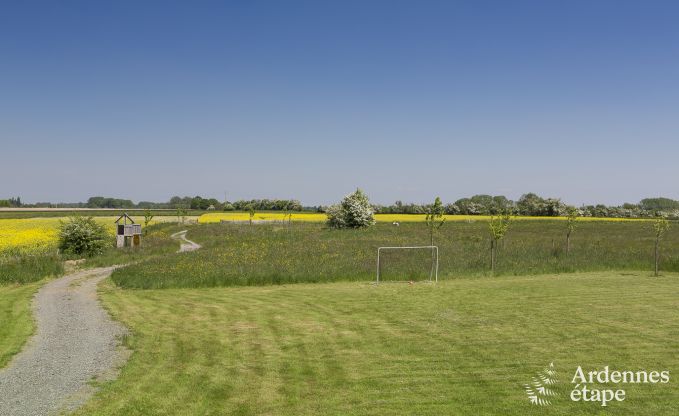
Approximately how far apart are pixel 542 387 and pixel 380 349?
14.8 ft

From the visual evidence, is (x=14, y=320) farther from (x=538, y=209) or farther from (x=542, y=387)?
(x=538, y=209)

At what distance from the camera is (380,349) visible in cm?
1330

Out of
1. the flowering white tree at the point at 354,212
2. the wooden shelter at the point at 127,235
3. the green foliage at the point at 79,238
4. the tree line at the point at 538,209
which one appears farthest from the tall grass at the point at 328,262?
the tree line at the point at 538,209

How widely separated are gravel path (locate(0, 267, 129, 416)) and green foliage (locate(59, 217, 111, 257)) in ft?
64.7

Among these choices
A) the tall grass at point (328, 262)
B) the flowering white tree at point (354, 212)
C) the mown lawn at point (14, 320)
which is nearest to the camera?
the mown lawn at point (14, 320)

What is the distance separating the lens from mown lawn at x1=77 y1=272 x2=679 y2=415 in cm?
941

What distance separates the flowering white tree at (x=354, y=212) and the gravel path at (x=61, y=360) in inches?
1936

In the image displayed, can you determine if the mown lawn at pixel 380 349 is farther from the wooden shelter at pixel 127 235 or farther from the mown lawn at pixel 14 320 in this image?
the wooden shelter at pixel 127 235

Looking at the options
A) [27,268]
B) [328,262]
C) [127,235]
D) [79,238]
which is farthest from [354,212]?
[27,268]

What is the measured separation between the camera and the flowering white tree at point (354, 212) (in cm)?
6819

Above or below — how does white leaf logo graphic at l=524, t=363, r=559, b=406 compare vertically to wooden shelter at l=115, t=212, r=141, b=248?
below

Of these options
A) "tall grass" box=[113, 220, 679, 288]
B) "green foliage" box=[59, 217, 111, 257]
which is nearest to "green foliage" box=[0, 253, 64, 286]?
"tall grass" box=[113, 220, 679, 288]

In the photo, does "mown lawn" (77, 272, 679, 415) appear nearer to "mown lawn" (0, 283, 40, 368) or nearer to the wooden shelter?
"mown lawn" (0, 283, 40, 368)

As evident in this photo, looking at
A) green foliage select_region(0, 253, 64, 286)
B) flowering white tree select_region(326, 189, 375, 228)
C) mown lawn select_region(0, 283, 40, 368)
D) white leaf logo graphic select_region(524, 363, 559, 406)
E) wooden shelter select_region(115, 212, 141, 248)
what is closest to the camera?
white leaf logo graphic select_region(524, 363, 559, 406)
